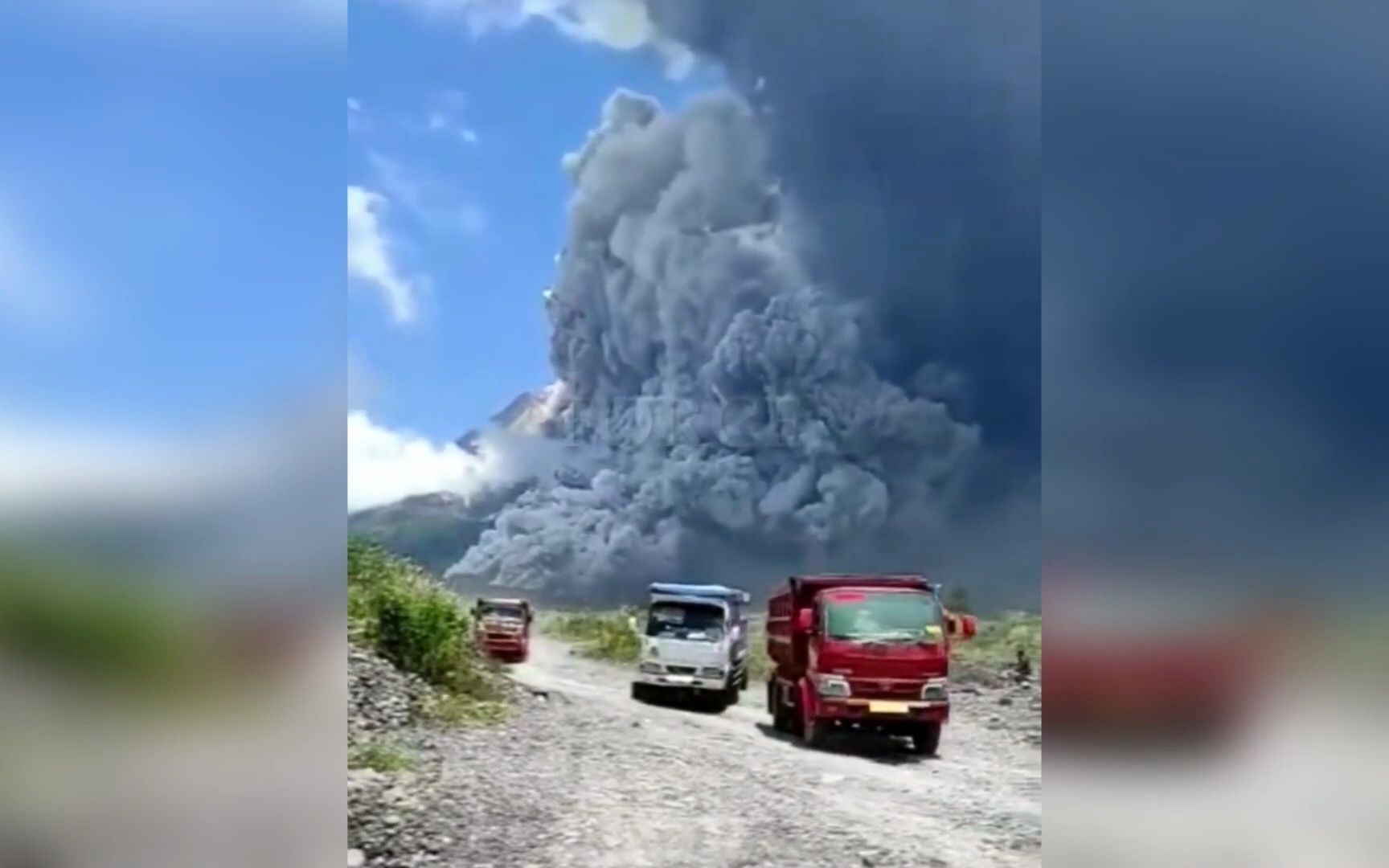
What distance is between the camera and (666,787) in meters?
4.38

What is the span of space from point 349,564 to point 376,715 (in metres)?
0.53

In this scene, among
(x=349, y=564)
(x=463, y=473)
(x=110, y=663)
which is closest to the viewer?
(x=110, y=663)

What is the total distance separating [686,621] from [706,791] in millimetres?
546

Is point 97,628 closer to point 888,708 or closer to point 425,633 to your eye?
point 425,633

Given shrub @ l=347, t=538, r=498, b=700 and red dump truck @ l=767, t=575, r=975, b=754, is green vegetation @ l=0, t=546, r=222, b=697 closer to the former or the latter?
shrub @ l=347, t=538, r=498, b=700

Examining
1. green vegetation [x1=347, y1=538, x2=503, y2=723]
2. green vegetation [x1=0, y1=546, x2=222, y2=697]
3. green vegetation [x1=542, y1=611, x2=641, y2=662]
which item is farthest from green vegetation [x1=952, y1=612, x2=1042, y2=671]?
green vegetation [x1=0, y1=546, x2=222, y2=697]

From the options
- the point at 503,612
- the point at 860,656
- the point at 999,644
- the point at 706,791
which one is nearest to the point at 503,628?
the point at 503,612

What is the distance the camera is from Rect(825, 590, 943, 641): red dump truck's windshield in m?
4.40

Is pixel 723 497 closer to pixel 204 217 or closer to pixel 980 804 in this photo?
pixel 980 804

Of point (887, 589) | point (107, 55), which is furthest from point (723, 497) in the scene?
point (107, 55)

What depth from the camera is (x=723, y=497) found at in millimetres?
4391

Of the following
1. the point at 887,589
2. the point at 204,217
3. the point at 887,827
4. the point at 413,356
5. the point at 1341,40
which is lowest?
the point at 887,827

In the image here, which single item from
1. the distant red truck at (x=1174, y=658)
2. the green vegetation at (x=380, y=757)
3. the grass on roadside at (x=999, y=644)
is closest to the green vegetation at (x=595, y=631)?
the green vegetation at (x=380, y=757)

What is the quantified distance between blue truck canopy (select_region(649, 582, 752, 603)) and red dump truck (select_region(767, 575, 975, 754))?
11 cm
